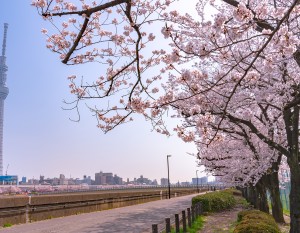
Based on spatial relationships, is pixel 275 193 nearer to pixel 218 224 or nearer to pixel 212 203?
pixel 218 224

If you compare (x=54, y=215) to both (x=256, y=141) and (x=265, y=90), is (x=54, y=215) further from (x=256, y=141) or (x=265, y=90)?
(x=265, y=90)

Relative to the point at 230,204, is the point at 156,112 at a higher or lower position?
higher

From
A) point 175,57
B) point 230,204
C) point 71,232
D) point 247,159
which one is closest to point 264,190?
point 247,159

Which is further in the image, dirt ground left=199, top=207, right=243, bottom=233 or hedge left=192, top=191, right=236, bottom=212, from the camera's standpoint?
hedge left=192, top=191, right=236, bottom=212

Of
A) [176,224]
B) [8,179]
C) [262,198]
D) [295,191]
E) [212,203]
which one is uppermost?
[8,179]

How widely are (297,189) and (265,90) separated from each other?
11.5ft

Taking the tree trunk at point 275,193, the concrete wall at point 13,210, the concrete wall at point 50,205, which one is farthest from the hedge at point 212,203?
the concrete wall at point 13,210

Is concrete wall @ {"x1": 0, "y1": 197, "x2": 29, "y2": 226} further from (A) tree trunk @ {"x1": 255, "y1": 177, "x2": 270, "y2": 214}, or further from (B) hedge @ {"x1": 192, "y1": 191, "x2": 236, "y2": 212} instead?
(A) tree trunk @ {"x1": 255, "y1": 177, "x2": 270, "y2": 214}

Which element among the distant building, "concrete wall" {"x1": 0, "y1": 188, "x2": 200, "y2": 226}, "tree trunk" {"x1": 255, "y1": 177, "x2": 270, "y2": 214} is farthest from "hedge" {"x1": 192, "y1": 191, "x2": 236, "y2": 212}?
the distant building

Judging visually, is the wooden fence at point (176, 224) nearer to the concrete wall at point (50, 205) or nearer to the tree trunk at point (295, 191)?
the tree trunk at point (295, 191)

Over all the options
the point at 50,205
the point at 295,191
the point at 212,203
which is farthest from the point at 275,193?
the point at 50,205

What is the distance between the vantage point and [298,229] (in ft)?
33.4

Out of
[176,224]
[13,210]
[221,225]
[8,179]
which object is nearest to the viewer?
[176,224]

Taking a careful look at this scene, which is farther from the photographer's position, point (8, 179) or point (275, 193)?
point (8, 179)
